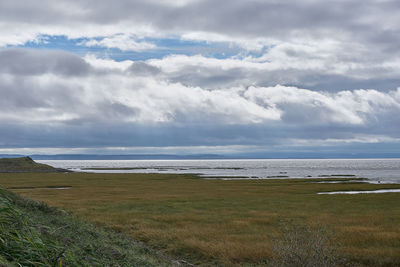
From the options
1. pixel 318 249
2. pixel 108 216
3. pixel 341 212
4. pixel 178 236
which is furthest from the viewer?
pixel 341 212

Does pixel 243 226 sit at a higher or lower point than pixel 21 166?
higher

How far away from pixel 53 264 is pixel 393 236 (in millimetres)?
20822

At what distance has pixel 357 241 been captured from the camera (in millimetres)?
21250

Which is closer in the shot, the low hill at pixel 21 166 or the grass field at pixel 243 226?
the grass field at pixel 243 226

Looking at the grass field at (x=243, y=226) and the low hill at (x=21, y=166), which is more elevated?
the grass field at (x=243, y=226)

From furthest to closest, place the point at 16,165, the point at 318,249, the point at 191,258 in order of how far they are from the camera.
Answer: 1. the point at 16,165
2. the point at 191,258
3. the point at 318,249

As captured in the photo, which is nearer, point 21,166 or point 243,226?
point 243,226

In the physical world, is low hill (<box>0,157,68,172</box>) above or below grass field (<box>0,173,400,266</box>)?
below

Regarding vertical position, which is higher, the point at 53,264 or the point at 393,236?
the point at 53,264

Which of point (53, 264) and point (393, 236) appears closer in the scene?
point (53, 264)

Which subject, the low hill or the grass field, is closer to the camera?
the grass field

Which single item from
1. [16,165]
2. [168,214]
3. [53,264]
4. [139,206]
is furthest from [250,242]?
[16,165]

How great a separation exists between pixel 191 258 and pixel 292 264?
7144 millimetres

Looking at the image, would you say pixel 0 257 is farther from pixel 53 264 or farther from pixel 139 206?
pixel 139 206
